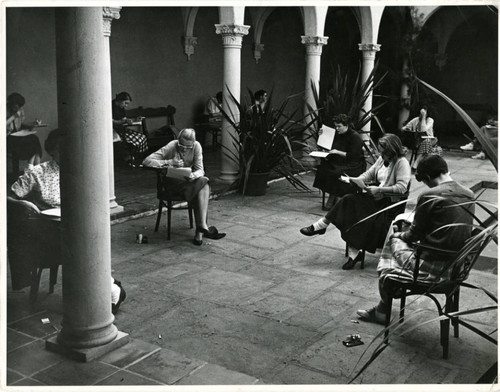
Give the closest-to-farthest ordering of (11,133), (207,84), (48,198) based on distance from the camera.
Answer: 1. (48,198)
2. (11,133)
3. (207,84)

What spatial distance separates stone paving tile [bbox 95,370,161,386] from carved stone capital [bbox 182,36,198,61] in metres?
11.2

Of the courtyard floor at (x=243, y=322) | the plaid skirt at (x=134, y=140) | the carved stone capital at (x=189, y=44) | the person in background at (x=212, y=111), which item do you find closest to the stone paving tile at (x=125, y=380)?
the courtyard floor at (x=243, y=322)

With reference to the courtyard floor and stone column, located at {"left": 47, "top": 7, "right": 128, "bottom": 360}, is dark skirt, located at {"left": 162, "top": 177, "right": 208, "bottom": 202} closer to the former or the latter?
the courtyard floor

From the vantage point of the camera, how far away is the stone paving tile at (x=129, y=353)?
140 inches

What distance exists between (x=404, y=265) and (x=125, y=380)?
172 cm

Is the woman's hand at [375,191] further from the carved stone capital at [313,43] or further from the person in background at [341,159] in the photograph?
the carved stone capital at [313,43]

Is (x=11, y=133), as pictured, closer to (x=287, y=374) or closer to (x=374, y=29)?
(x=287, y=374)

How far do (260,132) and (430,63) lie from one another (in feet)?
28.0

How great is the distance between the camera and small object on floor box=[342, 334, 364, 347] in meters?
4.16

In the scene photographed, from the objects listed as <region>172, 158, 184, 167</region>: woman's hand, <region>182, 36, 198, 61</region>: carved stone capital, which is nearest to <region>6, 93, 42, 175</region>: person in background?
<region>172, 158, 184, 167</region>: woman's hand

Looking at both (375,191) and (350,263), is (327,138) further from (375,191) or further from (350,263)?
(350,263)

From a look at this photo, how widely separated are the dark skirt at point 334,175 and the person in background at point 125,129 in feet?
13.3
